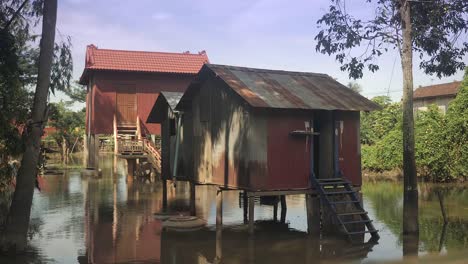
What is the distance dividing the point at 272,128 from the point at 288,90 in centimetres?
189

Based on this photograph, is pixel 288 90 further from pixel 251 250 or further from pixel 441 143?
pixel 441 143

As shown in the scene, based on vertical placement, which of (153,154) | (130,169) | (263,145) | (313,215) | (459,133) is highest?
(459,133)

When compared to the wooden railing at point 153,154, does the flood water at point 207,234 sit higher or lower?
lower

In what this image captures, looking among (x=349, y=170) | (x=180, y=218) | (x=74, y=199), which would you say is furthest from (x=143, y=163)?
(x=349, y=170)

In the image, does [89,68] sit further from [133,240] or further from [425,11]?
[425,11]

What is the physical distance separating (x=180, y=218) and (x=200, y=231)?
0.79 meters

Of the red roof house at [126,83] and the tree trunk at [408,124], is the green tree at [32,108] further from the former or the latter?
the red roof house at [126,83]

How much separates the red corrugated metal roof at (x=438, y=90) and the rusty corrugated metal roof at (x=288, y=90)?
35.9m

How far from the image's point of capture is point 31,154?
12750 millimetres

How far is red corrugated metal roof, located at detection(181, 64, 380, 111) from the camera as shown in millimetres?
14805

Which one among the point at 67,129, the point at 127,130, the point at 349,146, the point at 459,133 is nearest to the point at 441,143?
the point at 459,133

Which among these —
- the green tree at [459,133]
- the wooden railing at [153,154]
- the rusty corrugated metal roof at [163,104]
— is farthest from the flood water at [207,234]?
the green tree at [459,133]

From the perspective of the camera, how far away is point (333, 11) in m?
15.7

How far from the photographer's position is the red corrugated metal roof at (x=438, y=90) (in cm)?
4978
